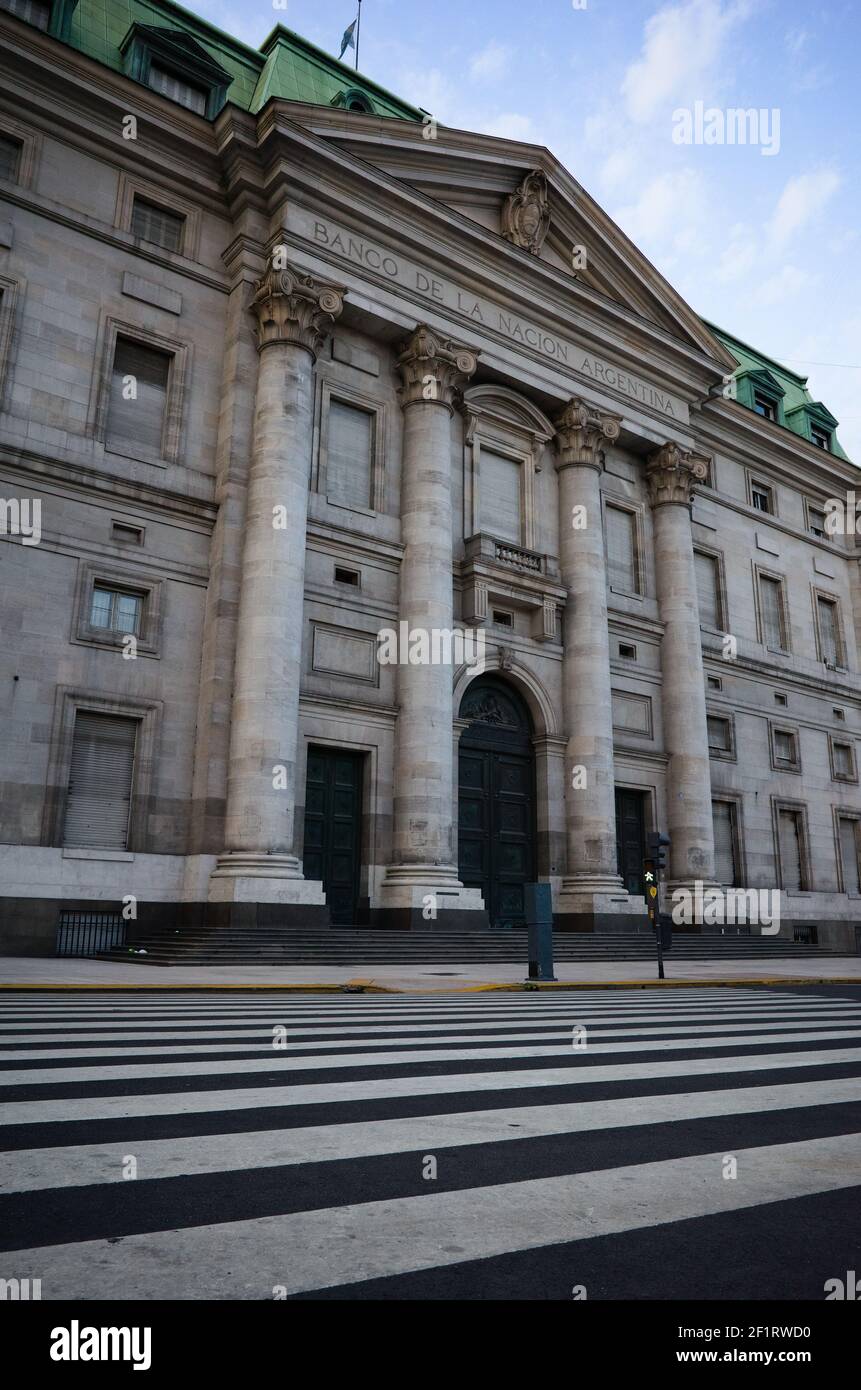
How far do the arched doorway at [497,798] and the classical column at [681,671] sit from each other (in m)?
5.57

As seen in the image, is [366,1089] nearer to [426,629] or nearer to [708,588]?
[426,629]

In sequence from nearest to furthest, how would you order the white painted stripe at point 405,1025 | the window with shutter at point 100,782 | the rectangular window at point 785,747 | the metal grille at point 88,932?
the white painted stripe at point 405,1025, the metal grille at point 88,932, the window with shutter at point 100,782, the rectangular window at point 785,747

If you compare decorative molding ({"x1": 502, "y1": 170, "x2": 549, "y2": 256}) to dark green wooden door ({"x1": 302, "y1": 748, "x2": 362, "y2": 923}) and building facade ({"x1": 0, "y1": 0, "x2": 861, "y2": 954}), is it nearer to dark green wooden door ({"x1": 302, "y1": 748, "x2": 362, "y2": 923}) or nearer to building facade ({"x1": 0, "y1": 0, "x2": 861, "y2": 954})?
building facade ({"x1": 0, "y1": 0, "x2": 861, "y2": 954})

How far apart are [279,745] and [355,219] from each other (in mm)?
14703

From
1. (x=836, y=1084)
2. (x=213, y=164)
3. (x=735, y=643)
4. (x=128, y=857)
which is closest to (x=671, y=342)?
(x=735, y=643)

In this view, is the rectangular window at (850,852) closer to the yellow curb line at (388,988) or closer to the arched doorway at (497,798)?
the arched doorway at (497,798)

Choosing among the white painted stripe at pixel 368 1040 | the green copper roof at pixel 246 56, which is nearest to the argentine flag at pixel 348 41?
the green copper roof at pixel 246 56

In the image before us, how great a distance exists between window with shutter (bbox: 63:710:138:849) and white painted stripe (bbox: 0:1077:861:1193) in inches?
720

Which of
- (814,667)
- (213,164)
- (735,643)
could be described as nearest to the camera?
(213,164)

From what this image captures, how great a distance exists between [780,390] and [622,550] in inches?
586

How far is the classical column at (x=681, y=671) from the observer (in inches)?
1256

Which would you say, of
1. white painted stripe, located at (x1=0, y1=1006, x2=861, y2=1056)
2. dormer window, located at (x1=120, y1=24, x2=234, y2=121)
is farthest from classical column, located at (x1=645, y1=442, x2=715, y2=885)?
white painted stripe, located at (x1=0, y1=1006, x2=861, y2=1056)

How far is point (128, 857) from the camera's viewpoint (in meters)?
21.9
